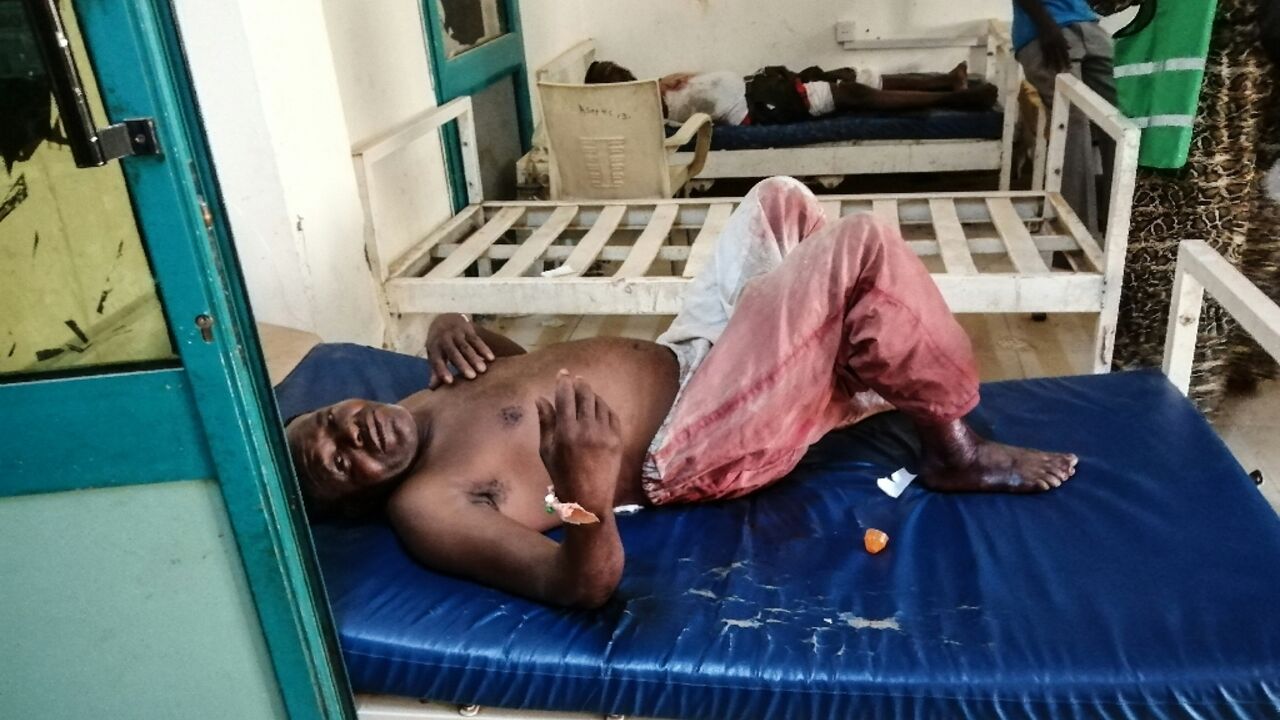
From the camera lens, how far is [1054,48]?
3.51 m

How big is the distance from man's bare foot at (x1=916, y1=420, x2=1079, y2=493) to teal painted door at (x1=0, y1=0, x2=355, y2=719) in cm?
110

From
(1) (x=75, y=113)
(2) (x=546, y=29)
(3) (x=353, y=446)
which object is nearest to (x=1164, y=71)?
(3) (x=353, y=446)

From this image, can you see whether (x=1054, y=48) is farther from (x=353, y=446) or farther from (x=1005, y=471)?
(x=353, y=446)

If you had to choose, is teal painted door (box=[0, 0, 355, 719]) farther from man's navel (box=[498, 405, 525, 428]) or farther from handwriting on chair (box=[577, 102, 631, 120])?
handwriting on chair (box=[577, 102, 631, 120])

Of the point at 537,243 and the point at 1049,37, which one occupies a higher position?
the point at 1049,37

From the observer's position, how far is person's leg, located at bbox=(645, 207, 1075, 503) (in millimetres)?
1711

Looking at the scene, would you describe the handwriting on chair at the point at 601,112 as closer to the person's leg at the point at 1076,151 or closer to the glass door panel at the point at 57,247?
the person's leg at the point at 1076,151

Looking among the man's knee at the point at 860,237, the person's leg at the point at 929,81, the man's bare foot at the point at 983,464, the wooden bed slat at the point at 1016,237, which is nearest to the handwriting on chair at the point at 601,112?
the wooden bed slat at the point at 1016,237

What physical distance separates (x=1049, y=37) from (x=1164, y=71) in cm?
119

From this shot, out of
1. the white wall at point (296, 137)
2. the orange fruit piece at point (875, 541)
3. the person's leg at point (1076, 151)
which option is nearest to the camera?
the orange fruit piece at point (875, 541)

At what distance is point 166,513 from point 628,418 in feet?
2.72

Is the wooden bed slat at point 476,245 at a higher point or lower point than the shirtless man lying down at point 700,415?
lower

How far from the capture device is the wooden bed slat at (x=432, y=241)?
2967 millimetres

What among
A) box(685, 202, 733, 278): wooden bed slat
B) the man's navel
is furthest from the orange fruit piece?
box(685, 202, 733, 278): wooden bed slat
